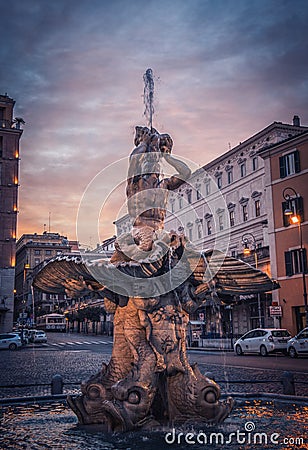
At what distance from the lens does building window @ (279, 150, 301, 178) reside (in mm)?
35031

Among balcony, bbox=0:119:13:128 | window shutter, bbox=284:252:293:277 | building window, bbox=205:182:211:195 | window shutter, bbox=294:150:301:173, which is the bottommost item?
window shutter, bbox=284:252:293:277

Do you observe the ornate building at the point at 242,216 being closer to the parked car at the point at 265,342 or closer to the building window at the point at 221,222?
the building window at the point at 221,222

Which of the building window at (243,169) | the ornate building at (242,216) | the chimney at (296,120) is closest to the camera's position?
the ornate building at (242,216)

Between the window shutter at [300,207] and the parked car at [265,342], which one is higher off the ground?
the window shutter at [300,207]

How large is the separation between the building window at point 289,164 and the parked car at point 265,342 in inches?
506

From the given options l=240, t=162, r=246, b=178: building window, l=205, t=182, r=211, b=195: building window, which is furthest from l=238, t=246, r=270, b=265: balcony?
l=205, t=182, r=211, b=195: building window

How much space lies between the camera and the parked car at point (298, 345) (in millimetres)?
23480

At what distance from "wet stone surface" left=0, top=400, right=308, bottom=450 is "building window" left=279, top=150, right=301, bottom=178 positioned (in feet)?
96.3

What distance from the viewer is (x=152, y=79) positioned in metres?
8.21

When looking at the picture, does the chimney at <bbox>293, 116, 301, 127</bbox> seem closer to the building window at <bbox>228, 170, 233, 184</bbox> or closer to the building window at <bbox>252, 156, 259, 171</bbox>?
the building window at <bbox>252, 156, 259, 171</bbox>

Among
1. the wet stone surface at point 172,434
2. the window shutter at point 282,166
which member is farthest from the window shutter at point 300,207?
the wet stone surface at point 172,434

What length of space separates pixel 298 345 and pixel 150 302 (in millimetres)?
19112

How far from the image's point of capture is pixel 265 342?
2617cm

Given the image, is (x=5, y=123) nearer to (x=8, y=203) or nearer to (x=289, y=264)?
(x=8, y=203)
